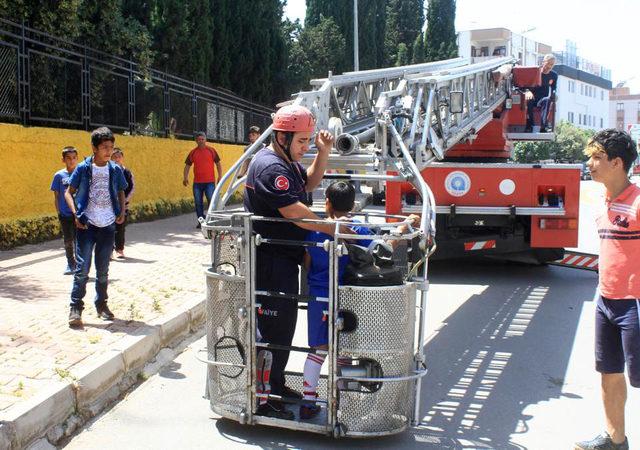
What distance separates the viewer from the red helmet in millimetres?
4531

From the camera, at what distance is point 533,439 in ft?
15.1

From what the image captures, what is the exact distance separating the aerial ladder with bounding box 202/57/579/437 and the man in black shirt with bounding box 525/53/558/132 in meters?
1.33

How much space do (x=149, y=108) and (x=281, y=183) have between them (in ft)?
43.7

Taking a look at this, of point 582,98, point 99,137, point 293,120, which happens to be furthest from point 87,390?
point 582,98

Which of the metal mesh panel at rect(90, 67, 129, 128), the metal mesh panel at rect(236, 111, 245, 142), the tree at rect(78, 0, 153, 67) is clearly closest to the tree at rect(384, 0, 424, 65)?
the metal mesh panel at rect(236, 111, 245, 142)

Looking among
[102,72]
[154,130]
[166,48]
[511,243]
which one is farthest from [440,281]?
[166,48]

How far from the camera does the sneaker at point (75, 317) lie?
6.18 metres

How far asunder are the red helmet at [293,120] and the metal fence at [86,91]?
25.2 feet

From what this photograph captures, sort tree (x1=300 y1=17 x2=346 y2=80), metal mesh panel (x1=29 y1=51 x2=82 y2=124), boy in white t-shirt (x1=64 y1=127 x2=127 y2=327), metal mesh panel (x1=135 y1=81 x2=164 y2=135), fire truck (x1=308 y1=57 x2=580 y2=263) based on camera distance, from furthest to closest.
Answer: tree (x1=300 y1=17 x2=346 y2=80) → metal mesh panel (x1=135 y1=81 x2=164 y2=135) → metal mesh panel (x1=29 y1=51 x2=82 y2=124) → fire truck (x1=308 y1=57 x2=580 y2=263) → boy in white t-shirt (x1=64 y1=127 x2=127 y2=327)

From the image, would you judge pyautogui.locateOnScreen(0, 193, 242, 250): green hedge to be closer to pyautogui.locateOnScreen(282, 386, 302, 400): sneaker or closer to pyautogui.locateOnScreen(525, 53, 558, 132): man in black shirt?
pyautogui.locateOnScreen(282, 386, 302, 400): sneaker

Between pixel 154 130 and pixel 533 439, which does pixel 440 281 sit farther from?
pixel 154 130

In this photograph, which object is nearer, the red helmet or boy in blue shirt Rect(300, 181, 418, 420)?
boy in blue shirt Rect(300, 181, 418, 420)

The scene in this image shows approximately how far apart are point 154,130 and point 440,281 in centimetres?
931

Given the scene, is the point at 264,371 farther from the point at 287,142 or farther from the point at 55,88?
the point at 55,88
